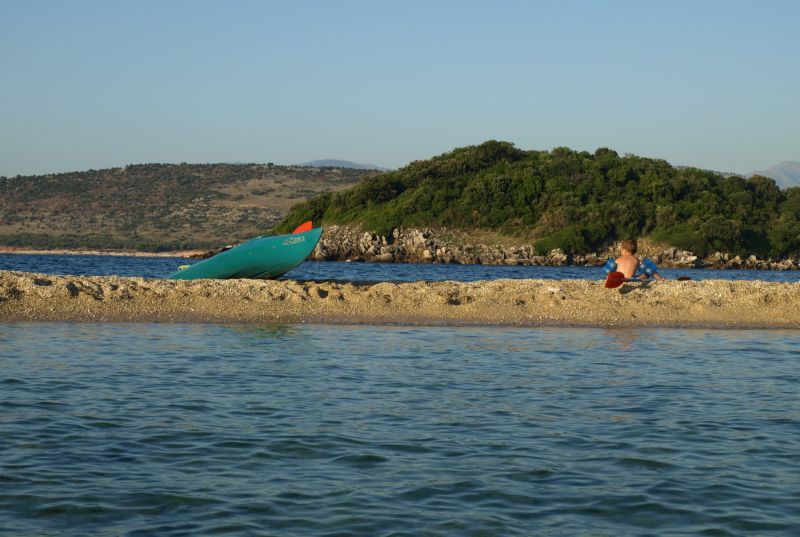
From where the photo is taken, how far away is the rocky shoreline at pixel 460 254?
8056 cm

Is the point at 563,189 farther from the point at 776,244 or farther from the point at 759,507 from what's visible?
the point at 759,507

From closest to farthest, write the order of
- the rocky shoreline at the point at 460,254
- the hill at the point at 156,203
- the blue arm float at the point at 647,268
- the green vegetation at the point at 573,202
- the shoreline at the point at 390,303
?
the shoreline at the point at 390,303 < the blue arm float at the point at 647,268 < the rocky shoreline at the point at 460,254 < the green vegetation at the point at 573,202 < the hill at the point at 156,203

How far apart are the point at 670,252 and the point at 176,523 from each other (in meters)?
78.6

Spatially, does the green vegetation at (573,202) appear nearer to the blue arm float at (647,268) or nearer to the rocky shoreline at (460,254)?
the rocky shoreline at (460,254)

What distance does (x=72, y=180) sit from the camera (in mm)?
157750

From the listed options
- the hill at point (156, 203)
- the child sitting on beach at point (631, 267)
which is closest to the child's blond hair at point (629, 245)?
the child sitting on beach at point (631, 267)

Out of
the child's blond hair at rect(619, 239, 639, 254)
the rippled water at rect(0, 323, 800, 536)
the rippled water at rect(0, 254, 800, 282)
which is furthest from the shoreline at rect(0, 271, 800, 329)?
the rippled water at rect(0, 254, 800, 282)

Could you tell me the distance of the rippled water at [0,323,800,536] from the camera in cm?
693

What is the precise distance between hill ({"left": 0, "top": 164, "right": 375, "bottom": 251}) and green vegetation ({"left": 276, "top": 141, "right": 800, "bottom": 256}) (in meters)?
27.0

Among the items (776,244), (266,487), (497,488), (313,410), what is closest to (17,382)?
(313,410)

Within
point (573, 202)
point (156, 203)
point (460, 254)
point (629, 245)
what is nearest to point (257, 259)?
point (629, 245)

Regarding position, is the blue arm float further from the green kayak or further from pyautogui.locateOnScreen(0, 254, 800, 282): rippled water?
pyautogui.locateOnScreen(0, 254, 800, 282): rippled water

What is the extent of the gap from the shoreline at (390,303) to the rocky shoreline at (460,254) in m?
60.5

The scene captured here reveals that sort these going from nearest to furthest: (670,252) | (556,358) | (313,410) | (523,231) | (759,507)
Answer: (759,507)
(313,410)
(556,358)
(670,252)
(523,231)
